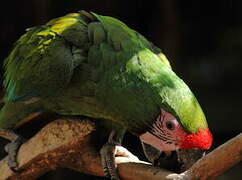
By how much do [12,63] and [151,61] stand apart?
93 cm

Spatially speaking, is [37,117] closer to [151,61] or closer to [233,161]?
[151,61]

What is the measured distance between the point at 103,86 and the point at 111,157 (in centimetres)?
37

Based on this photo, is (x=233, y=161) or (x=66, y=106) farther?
(x=66, y=106)

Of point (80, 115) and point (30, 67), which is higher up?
point (30, 67)

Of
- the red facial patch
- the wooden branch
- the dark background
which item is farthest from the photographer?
the dark background

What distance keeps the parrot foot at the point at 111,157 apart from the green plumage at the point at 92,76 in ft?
0.50

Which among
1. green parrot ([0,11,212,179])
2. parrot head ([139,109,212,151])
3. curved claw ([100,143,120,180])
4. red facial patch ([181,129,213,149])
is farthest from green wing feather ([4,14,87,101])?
red facial patch ([181,129,213,149])

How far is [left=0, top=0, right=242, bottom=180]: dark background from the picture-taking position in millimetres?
4477

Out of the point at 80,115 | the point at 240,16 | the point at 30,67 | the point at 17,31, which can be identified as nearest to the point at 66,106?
the point at 80,115

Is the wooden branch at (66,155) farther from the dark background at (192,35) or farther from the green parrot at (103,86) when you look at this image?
the dark background at (192,35)

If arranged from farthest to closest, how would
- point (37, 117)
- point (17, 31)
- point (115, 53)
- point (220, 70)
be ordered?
point (220, 70) < point (17, 31) < point (37, 117) < point (115, 53)

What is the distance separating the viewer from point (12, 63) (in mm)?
2906

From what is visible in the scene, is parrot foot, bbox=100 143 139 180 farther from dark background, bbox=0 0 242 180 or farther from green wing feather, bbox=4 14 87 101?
dark background, bbox=0 0 242 180

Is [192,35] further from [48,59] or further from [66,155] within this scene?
[66,155]
